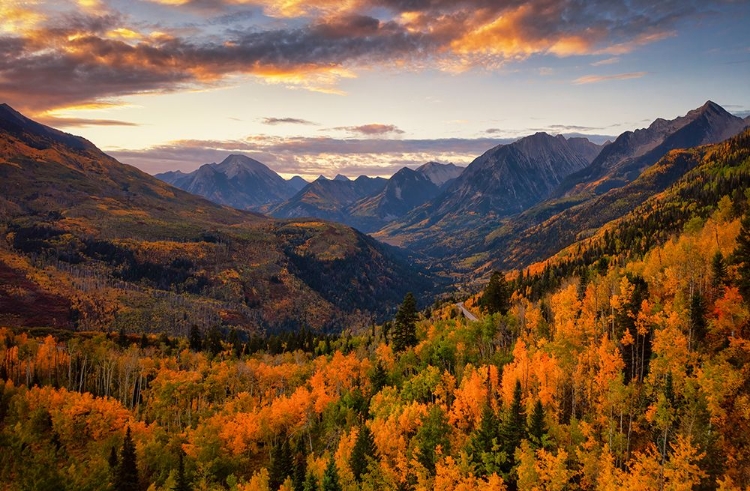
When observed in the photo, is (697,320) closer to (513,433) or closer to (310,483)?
(513,433)

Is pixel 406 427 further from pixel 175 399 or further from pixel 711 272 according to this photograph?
pixel 175 399

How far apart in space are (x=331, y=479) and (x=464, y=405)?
32.1 meters

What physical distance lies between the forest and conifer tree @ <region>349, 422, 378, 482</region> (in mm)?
451

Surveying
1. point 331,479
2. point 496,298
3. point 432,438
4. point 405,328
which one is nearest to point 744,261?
point 432,438

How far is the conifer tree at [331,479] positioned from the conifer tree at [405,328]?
6006 centimetres

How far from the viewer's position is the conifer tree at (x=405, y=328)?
14588cm

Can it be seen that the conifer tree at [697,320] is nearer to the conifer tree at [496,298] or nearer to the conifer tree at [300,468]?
the conifer tree at [496,298]

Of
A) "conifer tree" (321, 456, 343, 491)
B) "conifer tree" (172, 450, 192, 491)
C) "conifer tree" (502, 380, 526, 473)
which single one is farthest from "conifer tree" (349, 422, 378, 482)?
"conifer tree" (172, 450, 192, 491)

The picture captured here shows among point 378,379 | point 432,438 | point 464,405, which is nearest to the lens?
point 432,438

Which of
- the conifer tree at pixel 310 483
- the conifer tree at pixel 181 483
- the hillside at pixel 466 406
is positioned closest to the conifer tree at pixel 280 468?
the hillside at pixel 466 406

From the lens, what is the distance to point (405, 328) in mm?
146500

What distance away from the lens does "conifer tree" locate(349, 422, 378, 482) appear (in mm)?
92750

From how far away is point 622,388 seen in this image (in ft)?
261

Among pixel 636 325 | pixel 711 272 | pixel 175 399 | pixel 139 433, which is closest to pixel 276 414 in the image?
pixel 139 433
